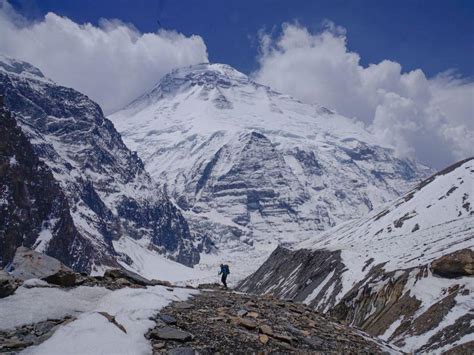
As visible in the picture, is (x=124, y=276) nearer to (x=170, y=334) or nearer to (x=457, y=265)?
(x=170, y=334)

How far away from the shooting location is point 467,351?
3158 cm

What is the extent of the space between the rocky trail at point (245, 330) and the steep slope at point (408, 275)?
14270mm

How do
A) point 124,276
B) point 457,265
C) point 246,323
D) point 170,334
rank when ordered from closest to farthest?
1. point 170,334
2. point 246,323
3. point 124,276
4. point 457,265

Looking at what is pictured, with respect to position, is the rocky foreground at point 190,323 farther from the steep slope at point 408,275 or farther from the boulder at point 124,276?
the steep slope at point 408,275

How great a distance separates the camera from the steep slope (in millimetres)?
45750

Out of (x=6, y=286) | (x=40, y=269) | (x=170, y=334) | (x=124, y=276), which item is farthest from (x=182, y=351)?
(x=124, y=276)

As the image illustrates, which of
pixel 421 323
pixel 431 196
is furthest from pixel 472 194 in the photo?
pixel 421 323

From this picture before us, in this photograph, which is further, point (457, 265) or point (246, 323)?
point (457, 265)

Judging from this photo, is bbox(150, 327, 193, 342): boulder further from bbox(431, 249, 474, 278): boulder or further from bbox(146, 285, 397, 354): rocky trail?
bbox(431, 249, 474, 278): boulder

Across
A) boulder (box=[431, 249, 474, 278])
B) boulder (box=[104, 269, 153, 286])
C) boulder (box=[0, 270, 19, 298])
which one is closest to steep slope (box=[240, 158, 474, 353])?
boulder (box=[431, 249, 474, 278])

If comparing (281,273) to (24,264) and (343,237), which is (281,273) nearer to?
(343,237)

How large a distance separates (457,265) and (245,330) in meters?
43.3

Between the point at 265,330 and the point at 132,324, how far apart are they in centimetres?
601

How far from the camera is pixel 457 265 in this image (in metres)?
56.3
